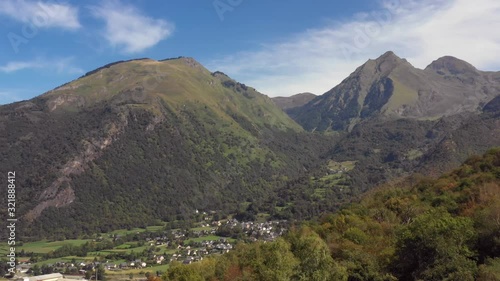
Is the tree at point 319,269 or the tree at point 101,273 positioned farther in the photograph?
the tree at point 101,273

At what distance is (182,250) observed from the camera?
337ft

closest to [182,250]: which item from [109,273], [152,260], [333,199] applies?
[152,260]

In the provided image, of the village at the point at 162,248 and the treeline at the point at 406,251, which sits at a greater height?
the treeline at the point at 406,251

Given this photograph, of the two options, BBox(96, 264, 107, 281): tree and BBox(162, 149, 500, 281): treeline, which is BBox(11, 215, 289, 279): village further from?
BBox(162, 149, 500, 281): treeline

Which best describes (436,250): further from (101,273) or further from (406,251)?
(101,273)

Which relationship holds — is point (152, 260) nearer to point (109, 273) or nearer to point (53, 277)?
point (109, 273)

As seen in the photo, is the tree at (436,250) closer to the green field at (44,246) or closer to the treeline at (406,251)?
the treeline at (406,251)

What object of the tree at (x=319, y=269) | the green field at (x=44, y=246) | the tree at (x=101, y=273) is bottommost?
the tree at (x=101, y=273)

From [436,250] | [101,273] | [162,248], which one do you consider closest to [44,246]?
[162,248]

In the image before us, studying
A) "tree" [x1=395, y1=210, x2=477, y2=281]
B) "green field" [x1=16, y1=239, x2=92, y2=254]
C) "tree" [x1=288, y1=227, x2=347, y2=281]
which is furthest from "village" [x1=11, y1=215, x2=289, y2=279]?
"tree" [x1=395, y1=210, x2=477, y2=281]

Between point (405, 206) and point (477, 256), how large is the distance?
2402 centimetres

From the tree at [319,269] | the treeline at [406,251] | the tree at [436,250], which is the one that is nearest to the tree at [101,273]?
the treeline at [406,251]

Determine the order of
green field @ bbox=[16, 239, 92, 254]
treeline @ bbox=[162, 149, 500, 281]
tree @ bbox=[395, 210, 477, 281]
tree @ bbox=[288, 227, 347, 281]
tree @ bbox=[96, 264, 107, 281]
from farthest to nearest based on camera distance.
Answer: green field @ bbox=[16, 239, 92, 254], tree @ bbox=[96, 264, 107, 281], tree @ bbox=[288, 227, 347, 281], treeline @ bbox=[162, 149, 500, 281], tree @ bbox=[395, 210, 477, 281]

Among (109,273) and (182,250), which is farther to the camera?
(182,250)
